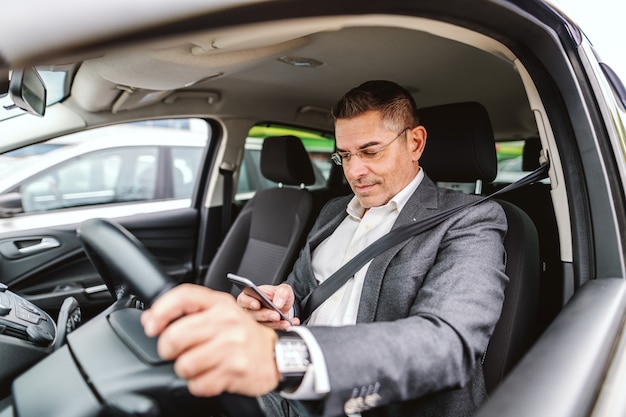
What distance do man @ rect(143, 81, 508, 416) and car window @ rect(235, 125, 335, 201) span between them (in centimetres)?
166

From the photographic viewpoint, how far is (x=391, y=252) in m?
1.36

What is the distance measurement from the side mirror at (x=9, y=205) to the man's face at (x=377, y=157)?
1977 millimetres

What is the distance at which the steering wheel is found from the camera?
29.1 inches

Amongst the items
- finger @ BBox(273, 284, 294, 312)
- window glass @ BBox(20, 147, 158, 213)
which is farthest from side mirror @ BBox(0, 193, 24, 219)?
finger @ BBox(273, 284, 294, 312)

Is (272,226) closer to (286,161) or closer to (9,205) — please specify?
(286,161)

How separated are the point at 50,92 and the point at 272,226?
125 centimetres

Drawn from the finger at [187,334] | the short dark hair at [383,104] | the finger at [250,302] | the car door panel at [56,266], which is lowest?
the car door panel at [56,266]

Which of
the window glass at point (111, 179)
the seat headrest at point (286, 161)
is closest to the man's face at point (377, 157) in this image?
the seat headrest at point (286, 161)

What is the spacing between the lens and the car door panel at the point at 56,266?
2387 mm

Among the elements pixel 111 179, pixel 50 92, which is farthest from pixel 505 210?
pixel 111 179

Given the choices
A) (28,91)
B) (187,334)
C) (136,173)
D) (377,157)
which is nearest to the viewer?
(187,334)

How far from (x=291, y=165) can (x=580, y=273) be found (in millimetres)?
1749

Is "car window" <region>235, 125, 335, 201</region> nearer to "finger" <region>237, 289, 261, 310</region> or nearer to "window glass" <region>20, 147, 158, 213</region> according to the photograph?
"window glass" <region>20, 147, 158, 213</region>

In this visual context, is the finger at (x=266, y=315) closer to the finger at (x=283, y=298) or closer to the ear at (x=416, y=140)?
the finger at (x=283, y=298)
